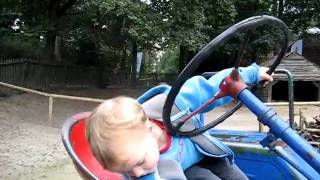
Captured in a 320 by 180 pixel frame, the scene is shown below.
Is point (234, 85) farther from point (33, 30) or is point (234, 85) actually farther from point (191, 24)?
point (33, 30)

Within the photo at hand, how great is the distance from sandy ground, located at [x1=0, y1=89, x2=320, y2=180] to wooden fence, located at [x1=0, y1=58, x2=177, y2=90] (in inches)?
57.9

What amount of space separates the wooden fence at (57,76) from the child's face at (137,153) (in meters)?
18.2

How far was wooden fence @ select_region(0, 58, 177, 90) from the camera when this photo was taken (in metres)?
19.6

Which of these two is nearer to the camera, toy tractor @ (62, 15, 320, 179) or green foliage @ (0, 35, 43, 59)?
toy tractor @ (62, 15, 320, 179)

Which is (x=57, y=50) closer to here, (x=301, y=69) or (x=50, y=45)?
(x=50, y=45)

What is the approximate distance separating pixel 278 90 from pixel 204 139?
21.1 meters

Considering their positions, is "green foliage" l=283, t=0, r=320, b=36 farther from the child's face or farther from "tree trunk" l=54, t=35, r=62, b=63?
the child's face

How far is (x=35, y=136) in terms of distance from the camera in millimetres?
10406

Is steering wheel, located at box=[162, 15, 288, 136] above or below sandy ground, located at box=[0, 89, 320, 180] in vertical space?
above

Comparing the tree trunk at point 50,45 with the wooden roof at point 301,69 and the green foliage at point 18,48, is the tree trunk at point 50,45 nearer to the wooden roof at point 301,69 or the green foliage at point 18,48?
the green foliage at point 18,48

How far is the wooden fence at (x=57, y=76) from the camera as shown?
19562 millimetres

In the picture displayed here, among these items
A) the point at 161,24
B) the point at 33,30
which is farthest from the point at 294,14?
the point at 33,30

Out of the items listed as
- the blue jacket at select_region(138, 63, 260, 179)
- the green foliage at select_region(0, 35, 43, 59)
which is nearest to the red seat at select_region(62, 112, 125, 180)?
the blue jacket at select_region(138, 63, 260, 179)

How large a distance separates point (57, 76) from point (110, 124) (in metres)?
20.9
